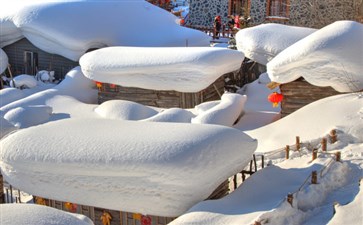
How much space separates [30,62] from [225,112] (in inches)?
349

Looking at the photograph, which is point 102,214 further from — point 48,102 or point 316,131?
point 48,102

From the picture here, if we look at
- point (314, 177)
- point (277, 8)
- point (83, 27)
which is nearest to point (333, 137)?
point (314, 177)

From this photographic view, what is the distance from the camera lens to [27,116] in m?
12.3

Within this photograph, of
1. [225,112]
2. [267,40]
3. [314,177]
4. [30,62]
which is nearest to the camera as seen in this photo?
[314,177]

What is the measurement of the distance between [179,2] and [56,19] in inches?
917

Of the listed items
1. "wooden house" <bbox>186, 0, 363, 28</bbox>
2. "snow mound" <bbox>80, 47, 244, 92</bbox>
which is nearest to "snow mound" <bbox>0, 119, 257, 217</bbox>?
"snow mound" <bbox>80, 47, 244, 92</bbox>

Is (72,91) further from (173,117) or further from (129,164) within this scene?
(129,164)

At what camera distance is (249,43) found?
551 inches

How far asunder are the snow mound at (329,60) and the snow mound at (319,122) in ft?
1.46

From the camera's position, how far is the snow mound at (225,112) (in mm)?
11586

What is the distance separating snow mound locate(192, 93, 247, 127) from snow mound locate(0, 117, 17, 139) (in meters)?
4.15

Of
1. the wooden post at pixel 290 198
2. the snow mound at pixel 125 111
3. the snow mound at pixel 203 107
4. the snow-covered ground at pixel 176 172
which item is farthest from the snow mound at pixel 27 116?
the wooden post at pixel 290 198

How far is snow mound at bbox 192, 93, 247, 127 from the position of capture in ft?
38.0

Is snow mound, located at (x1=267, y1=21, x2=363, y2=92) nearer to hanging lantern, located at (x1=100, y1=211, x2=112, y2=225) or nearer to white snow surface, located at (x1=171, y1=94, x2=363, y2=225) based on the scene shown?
white snow surface, located at (x1=171, y1=94, x2=363, y2=225)
